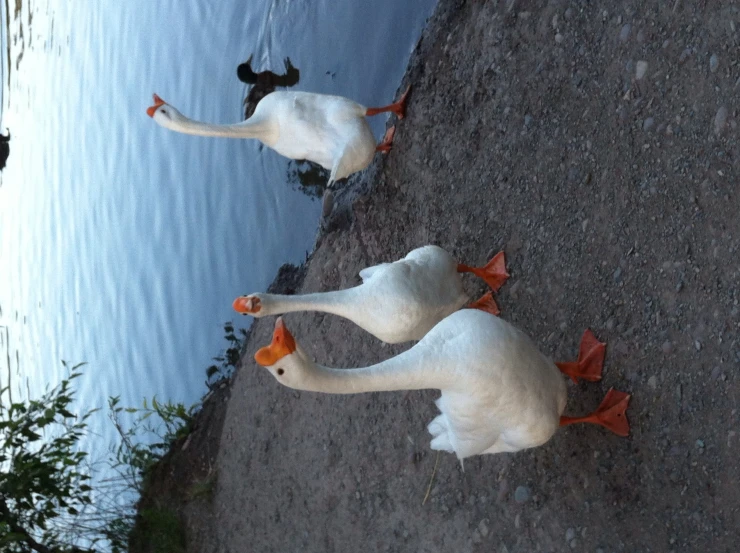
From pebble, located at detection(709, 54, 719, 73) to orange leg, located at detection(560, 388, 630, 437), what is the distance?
1.36m

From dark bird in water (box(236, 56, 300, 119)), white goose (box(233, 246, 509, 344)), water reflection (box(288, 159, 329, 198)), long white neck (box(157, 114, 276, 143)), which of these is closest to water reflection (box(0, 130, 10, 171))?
dark bird in water (box(236, 56, 300, 119))

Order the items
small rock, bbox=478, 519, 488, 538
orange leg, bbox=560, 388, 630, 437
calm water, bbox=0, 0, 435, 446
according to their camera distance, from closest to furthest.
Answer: orange leg, bbox=560, 388, 630, 437 → small rock, bbox=478, 519, 488, 538 → calm water, bbox=0, 0, 435, 446

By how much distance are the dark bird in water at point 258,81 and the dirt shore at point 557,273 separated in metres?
1.06

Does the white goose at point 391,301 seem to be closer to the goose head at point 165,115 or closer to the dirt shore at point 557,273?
the dirt shore at point 557,273

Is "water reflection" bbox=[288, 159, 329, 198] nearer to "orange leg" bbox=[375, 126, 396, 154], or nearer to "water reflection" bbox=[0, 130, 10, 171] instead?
"orange leg" bbox=[375, 126, 396, 154]

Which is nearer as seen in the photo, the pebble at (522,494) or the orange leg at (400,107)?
the pebble at (522,494)

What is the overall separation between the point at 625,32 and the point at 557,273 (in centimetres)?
116

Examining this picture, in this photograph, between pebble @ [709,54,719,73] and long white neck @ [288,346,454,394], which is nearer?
long white neck @ [288,346,454,394]

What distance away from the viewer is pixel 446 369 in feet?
8.60

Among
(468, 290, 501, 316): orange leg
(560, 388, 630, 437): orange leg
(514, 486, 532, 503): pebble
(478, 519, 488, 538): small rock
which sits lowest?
(478, 519, 488, 538): small rock

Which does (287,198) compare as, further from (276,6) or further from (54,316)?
(54,316)

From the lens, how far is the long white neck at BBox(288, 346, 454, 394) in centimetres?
251

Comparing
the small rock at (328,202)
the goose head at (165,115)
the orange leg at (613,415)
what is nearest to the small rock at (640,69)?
the orange leg at (613,415)

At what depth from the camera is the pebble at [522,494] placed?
3.65 meters
